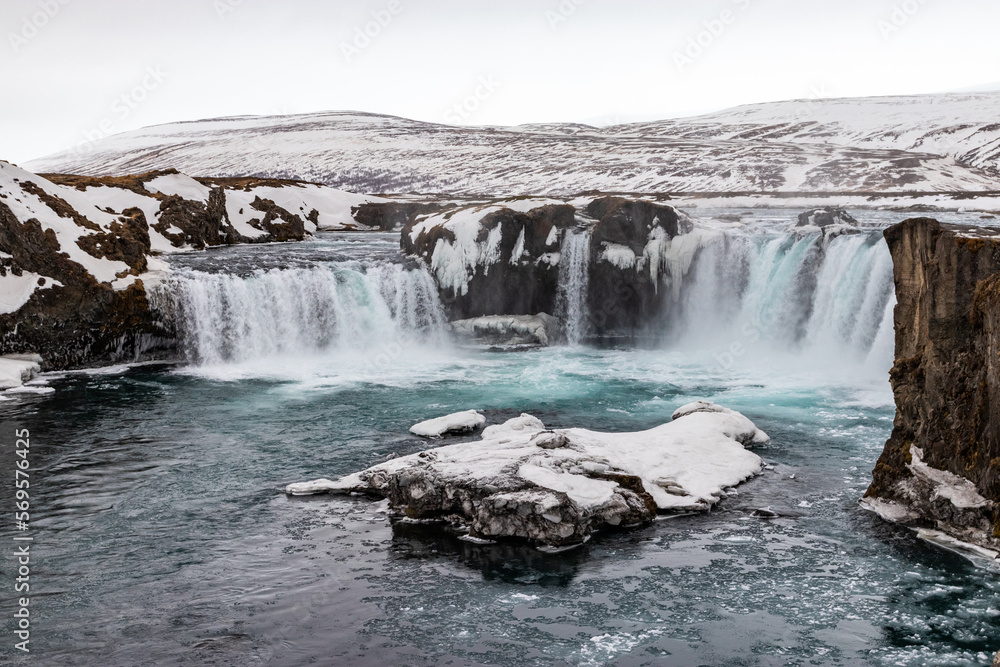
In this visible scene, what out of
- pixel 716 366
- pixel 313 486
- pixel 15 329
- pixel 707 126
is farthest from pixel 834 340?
pixel 707 126

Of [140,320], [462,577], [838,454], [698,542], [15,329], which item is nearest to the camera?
[462,577]

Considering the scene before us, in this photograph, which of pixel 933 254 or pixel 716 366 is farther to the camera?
pixel 716 366

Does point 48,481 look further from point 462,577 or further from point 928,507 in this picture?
point 928,507

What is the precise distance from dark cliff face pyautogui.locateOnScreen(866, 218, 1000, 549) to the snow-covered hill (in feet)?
227

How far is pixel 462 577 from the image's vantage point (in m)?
13.3

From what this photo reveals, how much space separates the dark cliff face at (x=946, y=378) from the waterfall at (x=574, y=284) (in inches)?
794

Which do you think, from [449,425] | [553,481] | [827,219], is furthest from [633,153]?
[553,481]

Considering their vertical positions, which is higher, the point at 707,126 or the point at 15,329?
the point at 707,126

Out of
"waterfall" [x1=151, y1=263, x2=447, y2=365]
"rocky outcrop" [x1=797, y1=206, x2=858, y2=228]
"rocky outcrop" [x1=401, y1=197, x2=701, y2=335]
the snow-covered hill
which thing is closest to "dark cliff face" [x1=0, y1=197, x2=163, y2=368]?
"waterfall" [x1=151, y1=263, x2=447, y2=365]

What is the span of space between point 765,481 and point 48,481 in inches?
549

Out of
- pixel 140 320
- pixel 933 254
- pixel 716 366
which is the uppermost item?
pixel 933 254

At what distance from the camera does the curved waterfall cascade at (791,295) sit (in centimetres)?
2856

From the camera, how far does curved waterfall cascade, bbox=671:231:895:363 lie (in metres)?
28.6

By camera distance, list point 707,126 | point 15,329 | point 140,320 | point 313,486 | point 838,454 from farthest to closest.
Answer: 1. point 707,126
2. point 140,320
3. point 15,329
4. point 838,454
5. point 313,486
